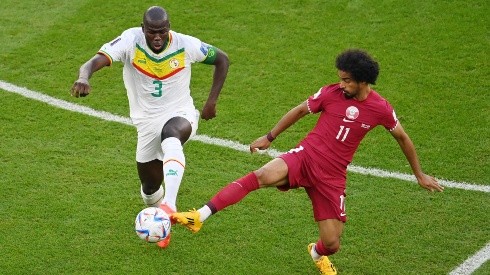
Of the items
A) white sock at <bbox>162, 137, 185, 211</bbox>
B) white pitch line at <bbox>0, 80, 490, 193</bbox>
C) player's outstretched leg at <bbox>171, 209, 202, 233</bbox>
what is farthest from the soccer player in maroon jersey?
white pitch line at <bbox>0, 80, 490, 193</bbox>

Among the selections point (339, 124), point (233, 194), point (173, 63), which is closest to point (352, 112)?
point (339, 124)

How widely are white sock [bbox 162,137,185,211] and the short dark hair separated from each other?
1.52 m

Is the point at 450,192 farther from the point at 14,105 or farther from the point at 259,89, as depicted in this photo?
the point at 14,105

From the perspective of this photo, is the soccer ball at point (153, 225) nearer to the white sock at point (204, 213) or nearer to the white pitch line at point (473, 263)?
the white sock at point (204, 213)

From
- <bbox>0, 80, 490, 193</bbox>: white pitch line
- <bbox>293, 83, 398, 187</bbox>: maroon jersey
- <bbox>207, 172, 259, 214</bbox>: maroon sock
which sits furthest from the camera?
<bbox>0, 80, 490, 193</bbox>: white pitch line

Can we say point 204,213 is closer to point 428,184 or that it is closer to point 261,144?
point 261,144

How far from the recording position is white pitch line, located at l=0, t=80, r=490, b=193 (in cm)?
991

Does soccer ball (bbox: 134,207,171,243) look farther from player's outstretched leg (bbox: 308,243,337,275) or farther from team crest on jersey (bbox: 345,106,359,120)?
team crest on jersey (bbox: 345,106,359,120)

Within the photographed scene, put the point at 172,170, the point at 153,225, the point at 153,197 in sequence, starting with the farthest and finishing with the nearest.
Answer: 1. the point at 153,197
2. the point at 172,170
3. the point at 153,225

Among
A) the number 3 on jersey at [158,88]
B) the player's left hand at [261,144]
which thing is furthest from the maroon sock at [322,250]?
the number 3 on jersey at [158,88]

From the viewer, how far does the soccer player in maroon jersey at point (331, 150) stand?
307 inches

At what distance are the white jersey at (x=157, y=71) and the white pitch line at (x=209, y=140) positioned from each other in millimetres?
2125

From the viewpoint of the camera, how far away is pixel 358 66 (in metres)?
7.65

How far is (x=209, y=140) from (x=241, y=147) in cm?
41
